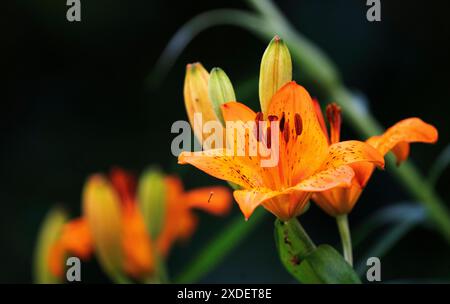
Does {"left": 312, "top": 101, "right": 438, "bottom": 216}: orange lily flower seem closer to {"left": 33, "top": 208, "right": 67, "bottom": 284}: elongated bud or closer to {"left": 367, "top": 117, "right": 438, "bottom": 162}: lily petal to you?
{"left": 367, "top": 117, "right": 438, "bottom": 162}: lily petal

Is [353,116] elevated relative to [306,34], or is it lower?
lower

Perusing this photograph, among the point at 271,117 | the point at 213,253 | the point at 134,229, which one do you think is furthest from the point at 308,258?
the point at 134,229

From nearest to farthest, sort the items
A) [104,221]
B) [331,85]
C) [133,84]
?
[104,221] → [331,85] → [133,84]

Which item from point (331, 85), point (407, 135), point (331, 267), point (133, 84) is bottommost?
point (331, 267)

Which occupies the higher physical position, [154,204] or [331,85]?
[331,85]

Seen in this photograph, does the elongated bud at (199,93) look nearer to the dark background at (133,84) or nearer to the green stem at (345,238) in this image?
the green stem at (345,238)

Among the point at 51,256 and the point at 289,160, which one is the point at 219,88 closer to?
the point at 289,160
